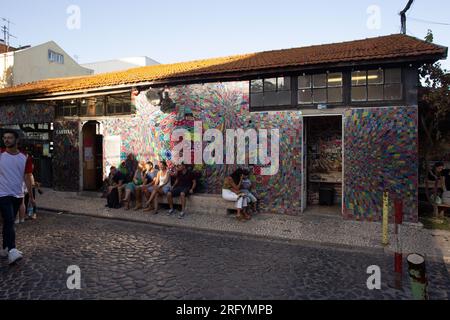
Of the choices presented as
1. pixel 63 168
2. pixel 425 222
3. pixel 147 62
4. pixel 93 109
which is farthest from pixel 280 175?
pixel 147 62

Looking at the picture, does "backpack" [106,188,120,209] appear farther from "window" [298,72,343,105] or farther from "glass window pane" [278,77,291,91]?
"window" [298,72,343,105]

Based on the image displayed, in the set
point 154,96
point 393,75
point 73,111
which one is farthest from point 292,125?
point 73,111

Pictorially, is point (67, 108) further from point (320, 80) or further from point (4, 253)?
point (320, 80)

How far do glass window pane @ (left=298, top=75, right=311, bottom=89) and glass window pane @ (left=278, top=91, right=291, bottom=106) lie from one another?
37 centimetres

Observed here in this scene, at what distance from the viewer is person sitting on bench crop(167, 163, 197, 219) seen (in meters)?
8.72

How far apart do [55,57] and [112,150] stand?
71.2 feet

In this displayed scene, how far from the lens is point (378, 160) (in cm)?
766

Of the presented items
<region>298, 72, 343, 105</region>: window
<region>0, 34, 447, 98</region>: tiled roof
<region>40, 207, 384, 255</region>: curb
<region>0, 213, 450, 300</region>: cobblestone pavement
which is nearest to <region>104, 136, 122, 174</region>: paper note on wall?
<region>0, 34, 447, 98</region>: tiled roof

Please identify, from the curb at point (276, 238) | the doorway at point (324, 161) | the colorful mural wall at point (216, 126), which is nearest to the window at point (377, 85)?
the colorful mural wall at point (216, 126)

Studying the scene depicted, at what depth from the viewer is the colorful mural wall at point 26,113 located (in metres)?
12.8

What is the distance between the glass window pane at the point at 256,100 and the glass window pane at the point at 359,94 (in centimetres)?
246

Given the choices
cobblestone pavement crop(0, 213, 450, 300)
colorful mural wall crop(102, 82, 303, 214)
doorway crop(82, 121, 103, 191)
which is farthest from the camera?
doorway crop(82, 121, 103, 191)

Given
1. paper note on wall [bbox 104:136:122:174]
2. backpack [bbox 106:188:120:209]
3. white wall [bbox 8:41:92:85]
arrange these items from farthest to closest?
white wall [bbox 8:41:92:85]
paper note on wall [bbox 104:136:122:174]
backpack [bbox 106:188:120:209]
